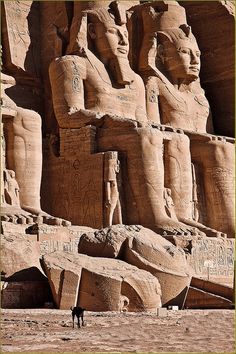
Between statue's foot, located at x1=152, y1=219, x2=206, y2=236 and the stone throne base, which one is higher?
statue's foot, located at x1=152, y1=219, x2=206, y2=236

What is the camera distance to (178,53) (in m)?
18.9

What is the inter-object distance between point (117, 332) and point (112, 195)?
303 inches

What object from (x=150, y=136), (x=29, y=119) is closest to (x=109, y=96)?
(x=150, y=136)

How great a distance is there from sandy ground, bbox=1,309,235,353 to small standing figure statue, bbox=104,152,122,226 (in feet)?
17.1

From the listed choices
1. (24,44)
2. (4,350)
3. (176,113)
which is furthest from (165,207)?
(4,350)

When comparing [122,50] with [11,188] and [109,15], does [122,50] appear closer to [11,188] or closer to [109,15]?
[109,15]

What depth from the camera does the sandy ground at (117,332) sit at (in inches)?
267

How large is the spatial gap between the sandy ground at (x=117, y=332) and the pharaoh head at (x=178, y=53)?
9.66 metres

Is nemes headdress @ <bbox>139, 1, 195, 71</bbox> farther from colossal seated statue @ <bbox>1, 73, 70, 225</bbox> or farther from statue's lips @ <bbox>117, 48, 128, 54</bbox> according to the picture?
colossal seated statue @ <bbox>1, 73, 70, 225</bbox>

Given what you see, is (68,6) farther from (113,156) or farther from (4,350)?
(4,350)

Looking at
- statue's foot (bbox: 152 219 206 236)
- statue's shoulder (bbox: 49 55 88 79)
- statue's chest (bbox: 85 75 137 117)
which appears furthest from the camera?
statue's chest (bbox: 85 75 137 117)

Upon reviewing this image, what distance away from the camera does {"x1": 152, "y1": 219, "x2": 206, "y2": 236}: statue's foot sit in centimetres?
1474

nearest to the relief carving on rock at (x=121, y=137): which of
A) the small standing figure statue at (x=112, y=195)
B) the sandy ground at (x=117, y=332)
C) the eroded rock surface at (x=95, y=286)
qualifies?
the small standing figure statue at (x=112, y=195)

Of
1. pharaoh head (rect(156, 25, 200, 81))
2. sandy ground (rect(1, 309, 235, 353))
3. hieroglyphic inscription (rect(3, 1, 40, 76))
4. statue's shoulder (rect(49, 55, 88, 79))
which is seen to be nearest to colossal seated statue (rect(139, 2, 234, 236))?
pharaoh head (rect(156, 25, 200, 81))
